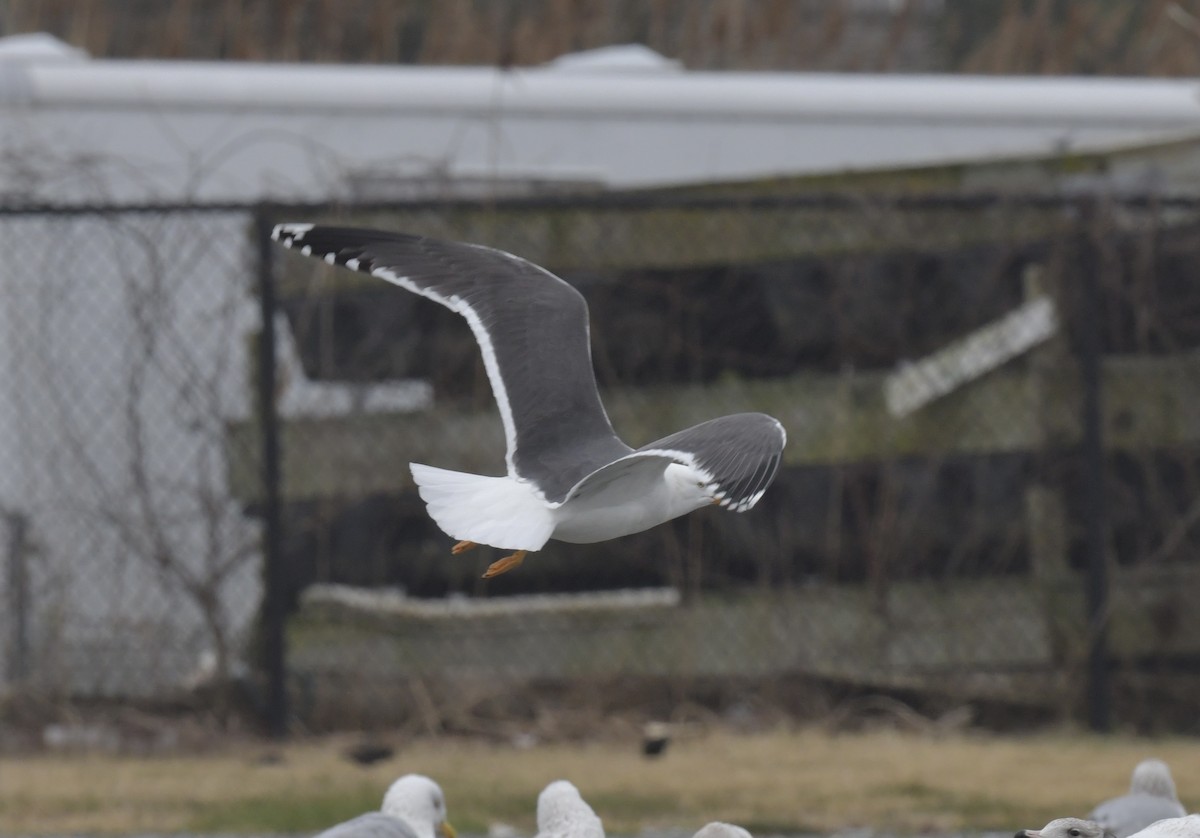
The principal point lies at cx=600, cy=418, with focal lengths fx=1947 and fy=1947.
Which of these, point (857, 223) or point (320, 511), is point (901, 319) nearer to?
point (857, 223)

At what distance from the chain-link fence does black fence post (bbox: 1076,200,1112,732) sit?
0.05 ft

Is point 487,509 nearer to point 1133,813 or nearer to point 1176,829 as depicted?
point 1176,829

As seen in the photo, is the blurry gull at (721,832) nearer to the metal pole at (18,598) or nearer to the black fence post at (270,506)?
the black fence post at (270,506)

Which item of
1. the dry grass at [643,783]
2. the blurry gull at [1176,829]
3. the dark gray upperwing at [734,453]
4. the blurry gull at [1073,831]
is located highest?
the dark gray upperwing at [734,453]

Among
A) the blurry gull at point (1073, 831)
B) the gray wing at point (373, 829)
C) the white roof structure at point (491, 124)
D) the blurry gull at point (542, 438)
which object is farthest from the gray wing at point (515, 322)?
the white roof structure at point (491, 124)

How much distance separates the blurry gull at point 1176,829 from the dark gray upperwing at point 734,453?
3.70 ft

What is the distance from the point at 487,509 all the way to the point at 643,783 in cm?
266

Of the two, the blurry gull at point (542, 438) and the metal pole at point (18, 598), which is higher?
the blurry gull at point (542, 438)

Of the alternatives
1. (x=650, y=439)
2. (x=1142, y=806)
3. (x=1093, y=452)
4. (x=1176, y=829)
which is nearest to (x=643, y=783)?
(x=650, y=439)

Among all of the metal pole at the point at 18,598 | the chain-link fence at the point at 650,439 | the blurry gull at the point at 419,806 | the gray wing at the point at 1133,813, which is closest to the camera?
the gray wing at the point at 1133,813

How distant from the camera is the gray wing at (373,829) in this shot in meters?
5.04

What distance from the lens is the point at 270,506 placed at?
8.59 m

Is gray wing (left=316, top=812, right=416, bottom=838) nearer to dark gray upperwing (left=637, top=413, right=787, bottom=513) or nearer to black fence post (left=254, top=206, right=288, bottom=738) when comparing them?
dark gray upperwing (left=637, top=413, right=787, bottom=513)

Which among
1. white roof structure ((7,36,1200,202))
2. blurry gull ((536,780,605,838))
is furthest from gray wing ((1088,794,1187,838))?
white roof structure ((7,36,1200,202))
